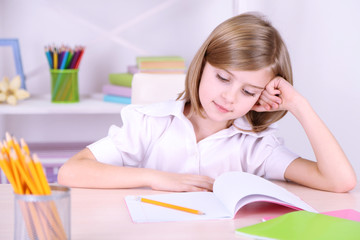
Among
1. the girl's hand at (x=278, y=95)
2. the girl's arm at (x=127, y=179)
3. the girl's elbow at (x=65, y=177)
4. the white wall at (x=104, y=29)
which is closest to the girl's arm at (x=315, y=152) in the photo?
the girl's hand at (x=278, y=95)

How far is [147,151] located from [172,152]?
0.23 ft

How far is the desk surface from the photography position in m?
0.83

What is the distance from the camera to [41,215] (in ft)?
2.12

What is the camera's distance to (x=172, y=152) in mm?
1379

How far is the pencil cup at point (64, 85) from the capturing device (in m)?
2.19

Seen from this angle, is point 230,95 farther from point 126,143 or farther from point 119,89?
point 119,89

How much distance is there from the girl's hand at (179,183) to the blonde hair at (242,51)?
0.88ft

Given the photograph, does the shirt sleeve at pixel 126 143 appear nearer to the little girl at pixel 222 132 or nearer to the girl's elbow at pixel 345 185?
the little girl at pixel 222 132

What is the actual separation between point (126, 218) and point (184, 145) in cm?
49

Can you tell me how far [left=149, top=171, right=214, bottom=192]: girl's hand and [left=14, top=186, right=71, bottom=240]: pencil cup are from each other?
447 millimetres

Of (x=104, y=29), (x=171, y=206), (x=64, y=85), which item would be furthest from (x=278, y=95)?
(x=104, y=29)

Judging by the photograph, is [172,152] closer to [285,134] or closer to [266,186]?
[266,186]

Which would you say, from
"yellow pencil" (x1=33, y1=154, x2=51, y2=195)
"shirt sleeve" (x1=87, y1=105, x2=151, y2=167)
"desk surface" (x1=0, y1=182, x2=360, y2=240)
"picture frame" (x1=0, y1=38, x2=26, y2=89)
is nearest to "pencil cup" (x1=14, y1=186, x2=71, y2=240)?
"yellow pencil" (x1=33, y1=154, x2=51, y2=195)

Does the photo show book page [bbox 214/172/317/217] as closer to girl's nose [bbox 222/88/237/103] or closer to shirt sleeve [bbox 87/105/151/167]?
girl's nose [bbox 222/88/237/103]
